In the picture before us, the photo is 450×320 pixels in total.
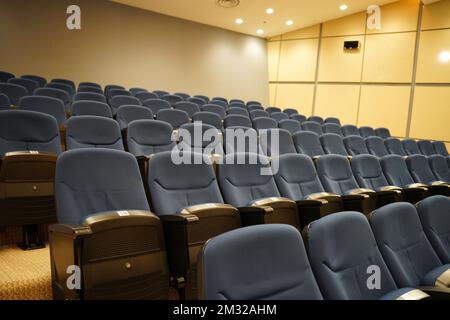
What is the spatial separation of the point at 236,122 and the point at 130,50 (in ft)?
11.9

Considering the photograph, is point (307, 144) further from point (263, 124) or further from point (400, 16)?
point (400, 16)

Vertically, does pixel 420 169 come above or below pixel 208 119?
below

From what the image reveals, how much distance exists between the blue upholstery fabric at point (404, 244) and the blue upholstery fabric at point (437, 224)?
0.05m

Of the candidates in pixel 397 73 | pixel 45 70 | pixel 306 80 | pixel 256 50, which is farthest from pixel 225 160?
pixel 256 50

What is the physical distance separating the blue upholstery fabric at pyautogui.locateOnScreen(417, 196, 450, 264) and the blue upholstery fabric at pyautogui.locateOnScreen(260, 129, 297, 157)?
137 cm

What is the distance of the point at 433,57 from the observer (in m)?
5.60

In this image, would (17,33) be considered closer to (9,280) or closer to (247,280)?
(9,280)

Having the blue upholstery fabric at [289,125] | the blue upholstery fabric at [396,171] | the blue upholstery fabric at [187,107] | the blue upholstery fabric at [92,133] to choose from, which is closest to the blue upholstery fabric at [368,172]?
the blue upholstery fabric at [396,171]

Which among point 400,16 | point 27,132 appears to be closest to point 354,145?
point 27,132

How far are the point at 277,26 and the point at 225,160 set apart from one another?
618 centimetres

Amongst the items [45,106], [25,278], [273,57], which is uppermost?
[273,57]

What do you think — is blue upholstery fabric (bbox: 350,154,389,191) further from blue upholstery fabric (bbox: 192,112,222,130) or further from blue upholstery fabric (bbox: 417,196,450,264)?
blue upholstery fabric (bbox: 192,112,222,130)

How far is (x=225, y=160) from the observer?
1.76 metres

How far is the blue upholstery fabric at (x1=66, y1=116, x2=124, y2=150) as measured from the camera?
1.95 meters
